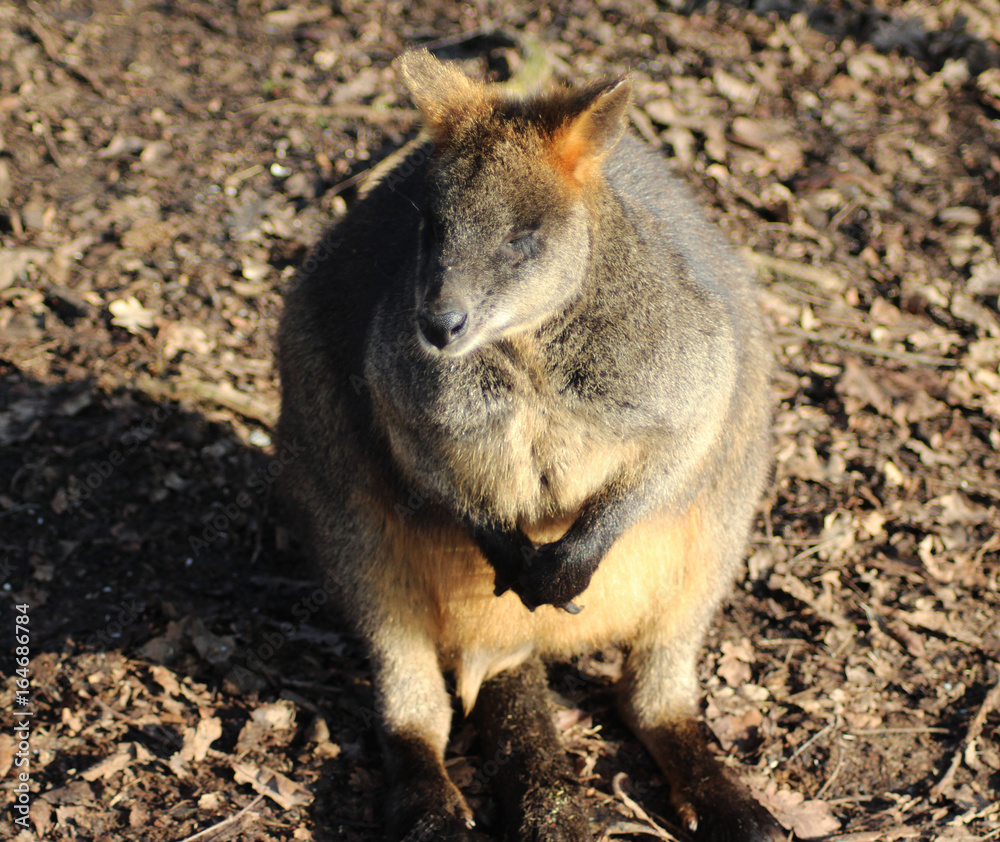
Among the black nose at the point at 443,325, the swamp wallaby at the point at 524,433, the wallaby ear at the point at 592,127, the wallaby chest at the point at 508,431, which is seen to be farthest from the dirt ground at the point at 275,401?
the wallaby ear at the point at 592,127

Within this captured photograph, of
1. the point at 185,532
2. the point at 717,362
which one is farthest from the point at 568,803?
the point at 185,532

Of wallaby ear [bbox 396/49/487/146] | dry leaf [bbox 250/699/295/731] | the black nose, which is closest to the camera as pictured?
the black nose

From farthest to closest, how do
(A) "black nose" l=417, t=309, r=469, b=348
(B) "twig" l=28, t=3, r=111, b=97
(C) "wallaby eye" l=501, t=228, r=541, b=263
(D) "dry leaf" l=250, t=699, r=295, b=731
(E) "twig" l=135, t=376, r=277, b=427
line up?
1. (B) "twig" l=28, t=3, r=111, b=97
2. (E) "twig" l=135, t=376, r=277, b=427
3. (D) "dry leaf" l=250, t=699, r=295, b=731
4. (C) "wallaby eye" l=501, t=228, r=541, b=263
5. (A) "black nose" l=417, t=309, r=469, b=348

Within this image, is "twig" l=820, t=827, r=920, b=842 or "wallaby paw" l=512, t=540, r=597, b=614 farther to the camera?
"twig" l=820, t=827, r=920, b=842

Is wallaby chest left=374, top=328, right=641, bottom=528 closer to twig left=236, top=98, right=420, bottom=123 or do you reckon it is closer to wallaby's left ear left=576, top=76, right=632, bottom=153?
wallaby's left ear left=576, top=76, right=632, bottom=153

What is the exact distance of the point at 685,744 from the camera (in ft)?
11.8

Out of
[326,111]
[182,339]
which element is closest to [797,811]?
[182,339]

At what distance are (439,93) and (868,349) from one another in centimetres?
345

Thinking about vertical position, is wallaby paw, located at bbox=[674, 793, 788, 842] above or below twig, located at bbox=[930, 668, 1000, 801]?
below

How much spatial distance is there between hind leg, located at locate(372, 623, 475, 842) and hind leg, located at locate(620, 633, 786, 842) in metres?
0.75

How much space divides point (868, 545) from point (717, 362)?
188cm

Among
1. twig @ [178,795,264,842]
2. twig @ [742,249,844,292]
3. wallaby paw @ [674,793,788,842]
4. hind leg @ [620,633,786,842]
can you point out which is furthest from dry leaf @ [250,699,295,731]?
twig @ [742,249,844,292]

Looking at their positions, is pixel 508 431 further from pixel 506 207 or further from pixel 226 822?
pixel 226 822

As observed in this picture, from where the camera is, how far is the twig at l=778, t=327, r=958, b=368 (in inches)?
211
